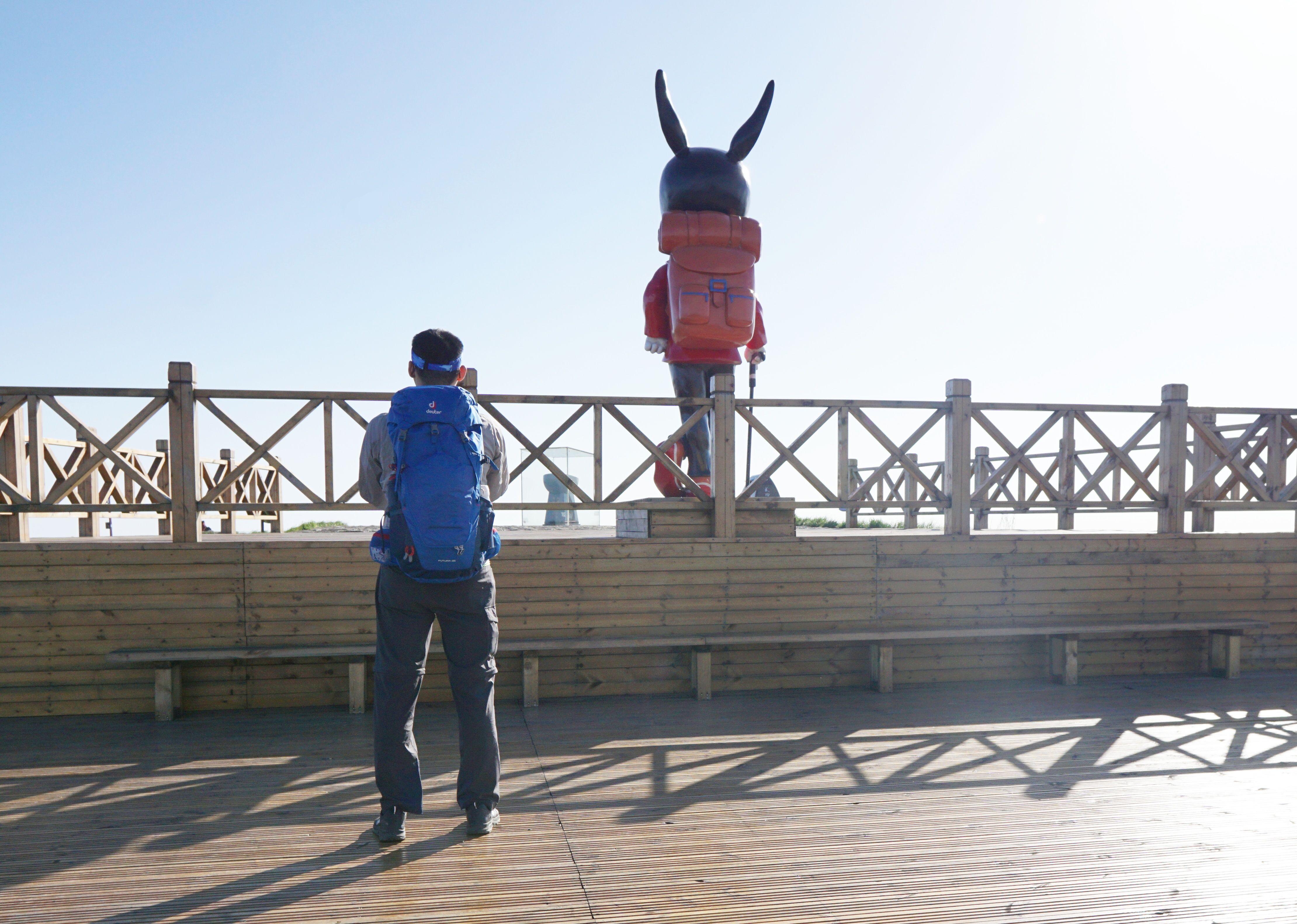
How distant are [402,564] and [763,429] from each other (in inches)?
137

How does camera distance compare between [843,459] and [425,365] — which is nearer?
→ [425,365]

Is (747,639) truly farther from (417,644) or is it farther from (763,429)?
(417,644)

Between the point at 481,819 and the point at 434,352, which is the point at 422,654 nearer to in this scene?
the point at 481,819

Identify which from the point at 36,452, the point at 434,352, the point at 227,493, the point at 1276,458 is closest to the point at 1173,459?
the point at 1276,458

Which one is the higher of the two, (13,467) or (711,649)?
(13,467)

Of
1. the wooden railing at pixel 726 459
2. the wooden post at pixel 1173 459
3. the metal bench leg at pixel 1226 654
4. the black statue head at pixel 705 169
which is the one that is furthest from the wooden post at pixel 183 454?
the metal bench leg at pixel 1226 654

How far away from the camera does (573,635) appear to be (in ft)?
18.6

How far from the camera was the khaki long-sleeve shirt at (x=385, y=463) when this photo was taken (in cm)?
313

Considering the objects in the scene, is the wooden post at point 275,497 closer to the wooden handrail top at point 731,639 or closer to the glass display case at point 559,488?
the glass display case at point 559,488

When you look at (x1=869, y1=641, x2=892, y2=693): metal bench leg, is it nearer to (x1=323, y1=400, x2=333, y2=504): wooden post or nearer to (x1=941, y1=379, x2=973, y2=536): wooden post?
(x1=941, y1=379, x2=973, y2=536): wooden post

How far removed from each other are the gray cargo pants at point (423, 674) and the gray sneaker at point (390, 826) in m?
0.03

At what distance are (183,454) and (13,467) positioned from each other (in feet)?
3.72

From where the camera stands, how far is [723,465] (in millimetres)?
5883

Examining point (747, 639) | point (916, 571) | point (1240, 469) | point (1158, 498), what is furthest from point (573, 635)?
point (1240, 469)
